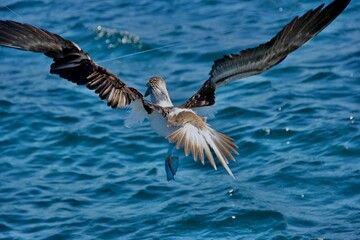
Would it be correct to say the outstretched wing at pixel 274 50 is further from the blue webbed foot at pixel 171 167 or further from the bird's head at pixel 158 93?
the blue webbed foot at pixel 171 167

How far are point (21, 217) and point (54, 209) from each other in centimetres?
42

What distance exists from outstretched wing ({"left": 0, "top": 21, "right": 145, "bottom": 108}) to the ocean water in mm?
2338

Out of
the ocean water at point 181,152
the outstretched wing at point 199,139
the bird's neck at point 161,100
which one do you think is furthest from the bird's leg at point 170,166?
the ocean water at point 181,152

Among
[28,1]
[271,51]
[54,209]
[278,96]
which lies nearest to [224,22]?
[278,96]

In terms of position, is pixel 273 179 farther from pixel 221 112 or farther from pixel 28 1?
pixel 28 1

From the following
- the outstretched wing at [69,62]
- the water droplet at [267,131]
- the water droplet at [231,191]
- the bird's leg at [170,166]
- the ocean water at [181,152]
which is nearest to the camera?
the outstretched wing at [69,62]

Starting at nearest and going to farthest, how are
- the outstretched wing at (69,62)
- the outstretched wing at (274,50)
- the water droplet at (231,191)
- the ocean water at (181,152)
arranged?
the outstretched wing at (69,62) → the outstretched wing at (274,50) → the ocean water at (181,152) → the water droplet at (231,191)

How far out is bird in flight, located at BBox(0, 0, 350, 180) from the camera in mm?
7937

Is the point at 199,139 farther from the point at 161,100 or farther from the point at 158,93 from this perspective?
the point at 158,93

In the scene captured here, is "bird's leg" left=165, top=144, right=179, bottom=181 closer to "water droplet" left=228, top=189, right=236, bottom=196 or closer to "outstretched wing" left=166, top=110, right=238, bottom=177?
"outstretched wing" left=166, top=110, right=238, bottom=177

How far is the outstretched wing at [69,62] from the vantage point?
26.6 ft

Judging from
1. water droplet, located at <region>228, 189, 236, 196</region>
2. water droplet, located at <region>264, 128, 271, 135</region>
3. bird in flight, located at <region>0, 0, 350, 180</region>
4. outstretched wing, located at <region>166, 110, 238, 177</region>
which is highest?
water droplet, located at <region>264, 128, 271, 135</region>

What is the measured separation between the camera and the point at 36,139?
Result: 12.2 meters

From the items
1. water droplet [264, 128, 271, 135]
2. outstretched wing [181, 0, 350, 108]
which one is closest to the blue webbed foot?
outstretched wing [181, 0, 350, 108]
